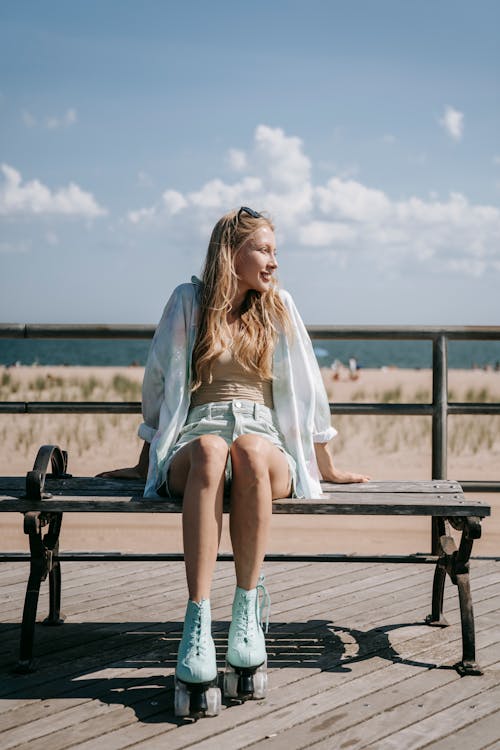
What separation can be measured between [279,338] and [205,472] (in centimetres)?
75

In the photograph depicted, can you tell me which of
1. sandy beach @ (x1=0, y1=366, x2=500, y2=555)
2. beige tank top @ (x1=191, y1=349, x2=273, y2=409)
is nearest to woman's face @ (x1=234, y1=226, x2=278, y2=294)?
beige tank top @ (x1=191, y1=349, x2=273, y2=409)

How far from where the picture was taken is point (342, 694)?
2.85 meters

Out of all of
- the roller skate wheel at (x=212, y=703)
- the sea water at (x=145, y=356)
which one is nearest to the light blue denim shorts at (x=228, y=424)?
the roller skate wheel at (x=212, y=703)

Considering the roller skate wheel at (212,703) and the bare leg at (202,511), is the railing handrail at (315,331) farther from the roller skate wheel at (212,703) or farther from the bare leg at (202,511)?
the roller skate wheel at (212,703)

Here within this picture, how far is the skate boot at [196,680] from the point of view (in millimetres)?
2660

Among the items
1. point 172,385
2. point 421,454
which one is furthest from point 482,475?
point 172,385

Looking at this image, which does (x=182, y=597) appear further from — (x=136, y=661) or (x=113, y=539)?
(x=113, y=539)

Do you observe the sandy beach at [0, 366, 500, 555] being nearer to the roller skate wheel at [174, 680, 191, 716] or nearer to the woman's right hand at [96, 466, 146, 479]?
the woman's right hand at [96, 466, 146, 479]

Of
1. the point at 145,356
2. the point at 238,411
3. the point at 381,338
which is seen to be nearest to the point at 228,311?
the point at 238,411

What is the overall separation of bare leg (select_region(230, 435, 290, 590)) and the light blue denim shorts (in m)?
0.22

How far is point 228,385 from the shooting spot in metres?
3.28

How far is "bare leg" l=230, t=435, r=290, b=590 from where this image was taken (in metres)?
2.84

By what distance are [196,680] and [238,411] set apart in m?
0.93

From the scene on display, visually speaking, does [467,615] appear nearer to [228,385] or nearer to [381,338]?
[228,385]
